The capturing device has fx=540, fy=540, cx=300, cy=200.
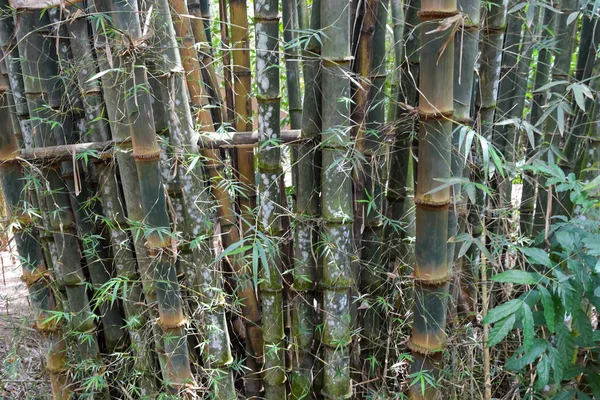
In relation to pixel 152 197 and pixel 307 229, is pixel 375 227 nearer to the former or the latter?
pixel 307 229

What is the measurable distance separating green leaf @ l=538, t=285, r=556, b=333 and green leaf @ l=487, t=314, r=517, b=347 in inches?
3.6

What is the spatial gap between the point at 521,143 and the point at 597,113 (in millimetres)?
449

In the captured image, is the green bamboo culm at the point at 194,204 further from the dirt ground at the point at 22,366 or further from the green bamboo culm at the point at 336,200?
the dirt ground at the point at 22,366

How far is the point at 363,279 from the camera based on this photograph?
2207 mm

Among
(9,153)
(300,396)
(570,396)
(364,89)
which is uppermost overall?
(364,89)

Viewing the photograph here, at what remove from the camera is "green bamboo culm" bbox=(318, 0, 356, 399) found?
1.75m

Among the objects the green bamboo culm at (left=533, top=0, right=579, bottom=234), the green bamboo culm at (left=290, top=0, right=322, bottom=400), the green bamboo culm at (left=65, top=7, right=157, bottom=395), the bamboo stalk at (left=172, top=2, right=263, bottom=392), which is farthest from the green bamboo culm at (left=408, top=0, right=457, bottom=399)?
the green bamboo culm at (left=65, top=7, right=157, bottom=395)

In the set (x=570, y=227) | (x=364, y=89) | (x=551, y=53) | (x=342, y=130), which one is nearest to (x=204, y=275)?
(x=342, y=130)

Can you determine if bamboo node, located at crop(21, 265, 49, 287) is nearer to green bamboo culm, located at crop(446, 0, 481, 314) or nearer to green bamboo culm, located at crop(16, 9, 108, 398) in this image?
green bamboo culm, located at crop(16, 9, 108, 398)

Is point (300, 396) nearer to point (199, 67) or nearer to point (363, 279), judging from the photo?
point (363, 279)

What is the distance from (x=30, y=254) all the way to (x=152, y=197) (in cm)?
75

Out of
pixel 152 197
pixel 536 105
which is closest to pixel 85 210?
pixel 152 197

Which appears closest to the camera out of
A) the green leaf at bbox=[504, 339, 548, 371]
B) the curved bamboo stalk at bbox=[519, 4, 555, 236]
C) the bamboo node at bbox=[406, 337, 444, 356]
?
the green leaf at bbox=[504, 339, 548, 371]

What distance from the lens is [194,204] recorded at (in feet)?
6.48
